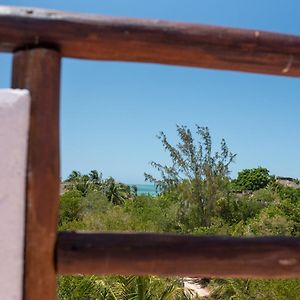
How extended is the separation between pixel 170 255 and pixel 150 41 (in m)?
0.48

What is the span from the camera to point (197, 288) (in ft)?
41.5

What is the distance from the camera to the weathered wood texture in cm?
105

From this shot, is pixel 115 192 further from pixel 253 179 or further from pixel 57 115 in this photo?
pixel 57 115

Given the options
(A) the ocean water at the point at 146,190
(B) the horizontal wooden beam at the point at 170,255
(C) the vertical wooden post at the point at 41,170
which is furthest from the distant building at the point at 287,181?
(C) the vertical wooden post at the point at 41,170

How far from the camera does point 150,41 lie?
1077 millimetres

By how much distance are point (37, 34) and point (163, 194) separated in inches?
702

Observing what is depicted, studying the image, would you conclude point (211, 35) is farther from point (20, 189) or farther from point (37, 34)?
point (20, 189)

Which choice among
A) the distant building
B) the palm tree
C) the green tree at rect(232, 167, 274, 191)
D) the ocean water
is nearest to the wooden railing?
the ocean water

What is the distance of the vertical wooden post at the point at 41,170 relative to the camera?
103 cm

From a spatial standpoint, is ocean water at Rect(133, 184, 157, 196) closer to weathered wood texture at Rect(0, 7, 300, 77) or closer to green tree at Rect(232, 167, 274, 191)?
green tree at Rect(232, 167, 274, 191)

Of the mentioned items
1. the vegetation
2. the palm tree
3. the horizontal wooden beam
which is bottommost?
the horizontal wooden beam

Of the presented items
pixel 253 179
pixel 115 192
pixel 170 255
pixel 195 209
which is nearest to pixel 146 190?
pixel 253 179

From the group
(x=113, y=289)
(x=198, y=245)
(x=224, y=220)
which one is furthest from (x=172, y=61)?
(x=224, y=220)

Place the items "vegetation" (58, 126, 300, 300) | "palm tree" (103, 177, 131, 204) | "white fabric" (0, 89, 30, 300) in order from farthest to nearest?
"palm tree" (103, 177, 131, 204) < "vegetation" (58, 126, 300, 300) < "white fabric" (0, 89, 30, 300)
